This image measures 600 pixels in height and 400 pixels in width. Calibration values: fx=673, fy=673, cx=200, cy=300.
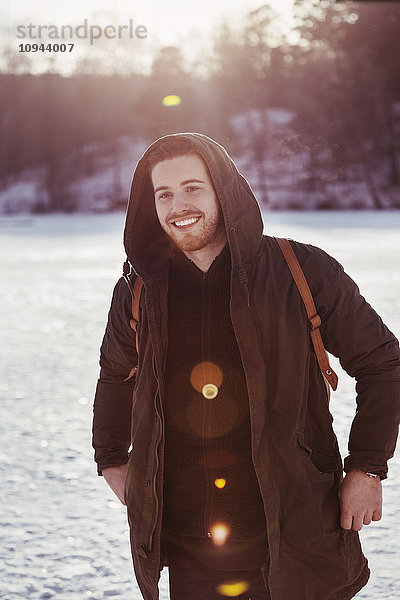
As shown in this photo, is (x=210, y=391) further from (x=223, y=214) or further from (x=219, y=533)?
(x=223, y=214)

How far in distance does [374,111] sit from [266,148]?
27.7 ft

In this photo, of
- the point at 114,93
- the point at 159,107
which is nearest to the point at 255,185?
the point at 159,107

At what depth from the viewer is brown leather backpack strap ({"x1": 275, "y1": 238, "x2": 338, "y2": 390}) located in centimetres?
189

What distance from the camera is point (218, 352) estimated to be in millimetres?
1928

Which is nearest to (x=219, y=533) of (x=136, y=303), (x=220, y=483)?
(x=220, y=483)

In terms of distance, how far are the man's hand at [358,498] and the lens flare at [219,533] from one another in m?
0.34

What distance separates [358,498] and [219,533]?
410 mm

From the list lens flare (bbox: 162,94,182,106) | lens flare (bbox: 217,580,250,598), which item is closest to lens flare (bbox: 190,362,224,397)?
lens flare (bbox: 217,580,250,598)

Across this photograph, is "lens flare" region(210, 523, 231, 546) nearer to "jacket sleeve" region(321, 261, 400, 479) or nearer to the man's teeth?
"jacket sleeve" region(321, 261, 400, 479)

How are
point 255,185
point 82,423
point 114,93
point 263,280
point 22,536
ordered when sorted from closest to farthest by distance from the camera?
point 263,280
point 22,536
point 82,423
point 255,185
point 114,93

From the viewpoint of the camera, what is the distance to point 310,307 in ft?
6.21

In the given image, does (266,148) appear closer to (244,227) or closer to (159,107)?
(159,107)

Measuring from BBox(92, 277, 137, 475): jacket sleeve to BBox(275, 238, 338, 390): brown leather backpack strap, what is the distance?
0.55 metres

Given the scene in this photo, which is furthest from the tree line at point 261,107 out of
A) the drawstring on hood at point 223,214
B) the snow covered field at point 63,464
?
the drawstring on hood at point 223,214
